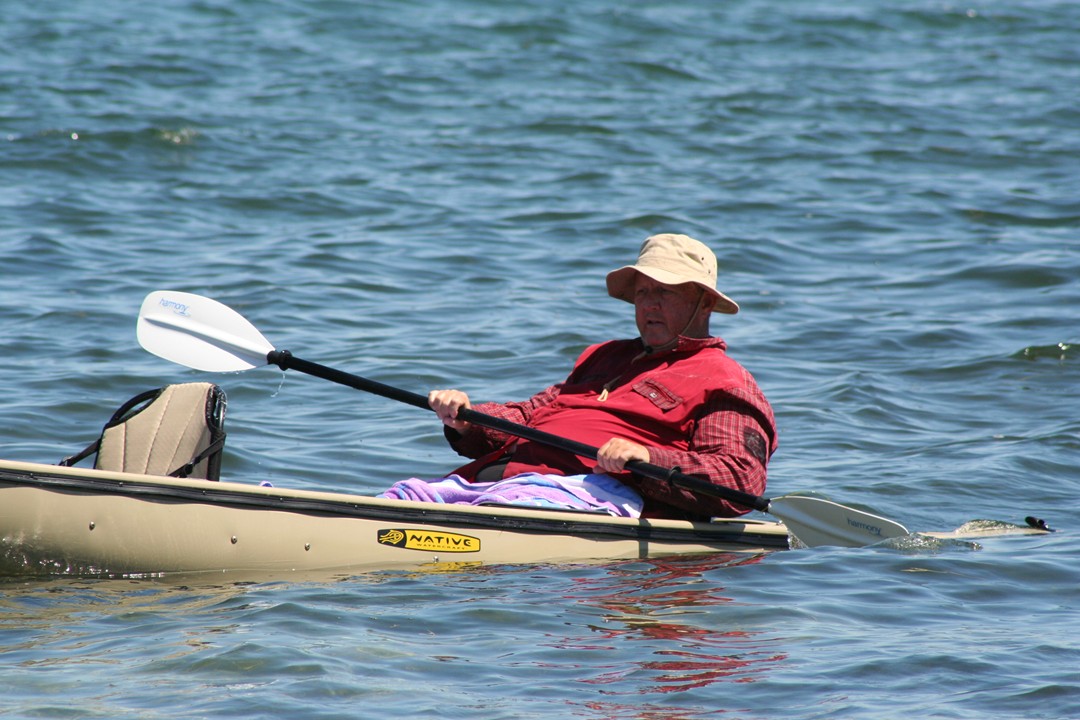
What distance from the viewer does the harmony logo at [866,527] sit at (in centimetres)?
504

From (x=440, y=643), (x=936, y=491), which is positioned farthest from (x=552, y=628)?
(x=936, y=491)

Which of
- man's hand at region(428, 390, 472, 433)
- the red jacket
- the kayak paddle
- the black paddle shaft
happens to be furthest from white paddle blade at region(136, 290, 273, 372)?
the red jacket

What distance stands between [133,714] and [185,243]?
699 centimetres

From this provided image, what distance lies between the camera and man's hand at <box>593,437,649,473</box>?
4.56m

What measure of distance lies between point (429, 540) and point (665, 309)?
1.11 m

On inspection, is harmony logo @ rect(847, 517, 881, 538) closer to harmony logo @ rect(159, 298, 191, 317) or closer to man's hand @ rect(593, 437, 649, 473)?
man's hand @ rect(593, 437, 649, 473)

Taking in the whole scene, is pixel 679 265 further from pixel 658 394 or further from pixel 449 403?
pixel 449 403

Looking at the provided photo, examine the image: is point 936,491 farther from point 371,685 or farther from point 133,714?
point 133,714

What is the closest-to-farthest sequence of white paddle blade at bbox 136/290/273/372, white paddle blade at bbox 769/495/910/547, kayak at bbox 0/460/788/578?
kayak at bbox 0/460/788/578
white paddle blade at bbox 769/495/910/547
white paddle blade at bbox 136/290/273/372

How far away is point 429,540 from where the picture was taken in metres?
4.63

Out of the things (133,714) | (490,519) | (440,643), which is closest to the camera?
(133,714)

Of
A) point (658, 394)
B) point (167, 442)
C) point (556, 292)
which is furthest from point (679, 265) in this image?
point (556, 292)

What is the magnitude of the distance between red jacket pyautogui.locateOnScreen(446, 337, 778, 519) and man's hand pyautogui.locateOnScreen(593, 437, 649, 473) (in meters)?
0.06

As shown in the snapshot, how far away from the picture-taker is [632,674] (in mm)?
3826
